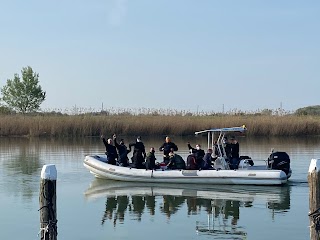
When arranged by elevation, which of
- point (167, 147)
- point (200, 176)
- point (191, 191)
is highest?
point (167, 147)

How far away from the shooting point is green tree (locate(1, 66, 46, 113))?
56906mm

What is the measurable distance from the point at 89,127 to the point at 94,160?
19820 mm

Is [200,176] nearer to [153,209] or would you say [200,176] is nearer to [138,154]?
[138,154]

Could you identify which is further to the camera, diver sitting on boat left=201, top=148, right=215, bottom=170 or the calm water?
diver sitting on boat left=201, top=148, right=215, bottom=170

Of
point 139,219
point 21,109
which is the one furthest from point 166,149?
point 21,109

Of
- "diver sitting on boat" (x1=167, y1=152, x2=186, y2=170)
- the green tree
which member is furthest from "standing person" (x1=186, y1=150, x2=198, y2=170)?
the green tree

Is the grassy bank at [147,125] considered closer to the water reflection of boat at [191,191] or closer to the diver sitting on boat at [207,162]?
the diver sitting on boat at [207,162]

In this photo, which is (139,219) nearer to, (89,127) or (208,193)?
(208,193)

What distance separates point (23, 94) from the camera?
2253 inches

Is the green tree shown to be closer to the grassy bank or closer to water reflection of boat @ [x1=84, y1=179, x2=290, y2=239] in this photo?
the grassy bank

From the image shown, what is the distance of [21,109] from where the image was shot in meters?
57.0

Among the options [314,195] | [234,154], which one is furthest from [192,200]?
[314,195]

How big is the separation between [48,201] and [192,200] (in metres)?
7.38

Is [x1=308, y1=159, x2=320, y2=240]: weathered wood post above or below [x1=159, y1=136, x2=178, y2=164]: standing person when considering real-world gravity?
below
